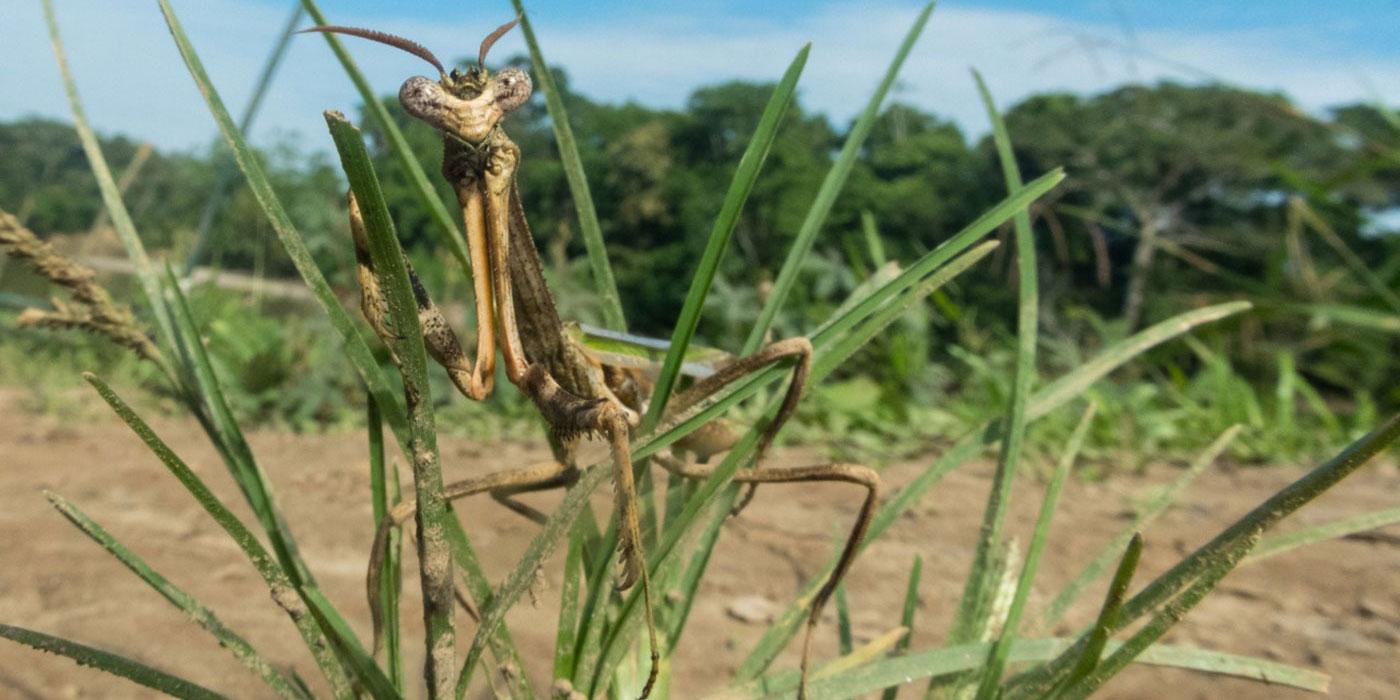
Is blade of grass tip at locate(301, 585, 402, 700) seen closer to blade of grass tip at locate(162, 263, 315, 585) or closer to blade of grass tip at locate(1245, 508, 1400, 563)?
blade of grass tip at locate(162, 263, 315, 585)

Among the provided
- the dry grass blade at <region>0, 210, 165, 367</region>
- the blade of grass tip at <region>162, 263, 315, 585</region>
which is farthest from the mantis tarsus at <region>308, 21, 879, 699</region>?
the dry grass blade at <region>0, 210, 165, 367</region>

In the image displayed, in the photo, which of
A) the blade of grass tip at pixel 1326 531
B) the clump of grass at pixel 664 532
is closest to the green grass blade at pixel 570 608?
the clump of grass at pixel 664 532

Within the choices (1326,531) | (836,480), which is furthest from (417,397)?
(1326,531)

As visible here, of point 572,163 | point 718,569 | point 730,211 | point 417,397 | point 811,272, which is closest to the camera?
point 417,397

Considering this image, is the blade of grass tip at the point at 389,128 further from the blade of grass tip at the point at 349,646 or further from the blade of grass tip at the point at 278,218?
the blade of grass tip at the point at 349,646

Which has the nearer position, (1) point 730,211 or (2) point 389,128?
(1) point 730,211

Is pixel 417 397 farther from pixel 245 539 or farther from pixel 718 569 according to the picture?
pixel 718 569
